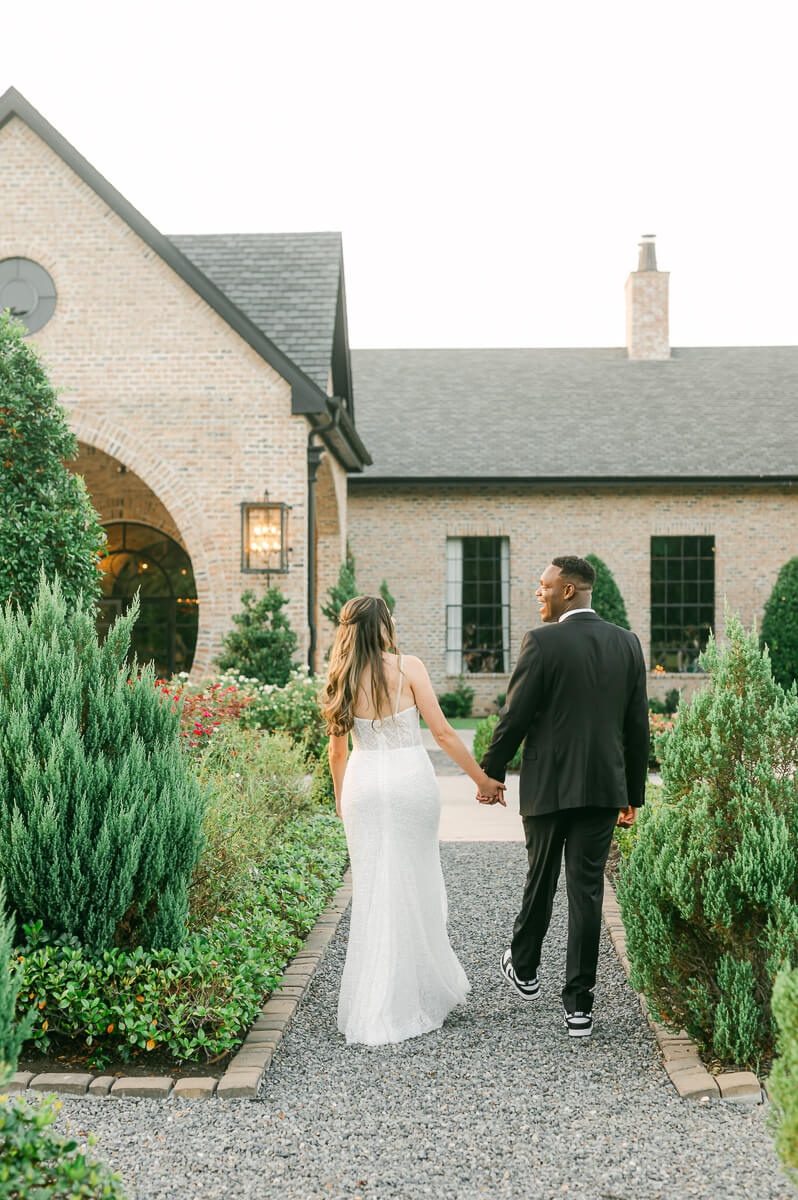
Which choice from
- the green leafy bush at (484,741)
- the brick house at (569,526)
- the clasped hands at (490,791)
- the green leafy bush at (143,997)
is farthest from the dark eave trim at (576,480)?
the green leafy bush at (143,997)

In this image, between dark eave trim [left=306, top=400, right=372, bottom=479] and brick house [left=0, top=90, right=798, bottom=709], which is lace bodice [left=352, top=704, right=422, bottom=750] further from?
→ dark eave trim [left=306, top=400, right=372, bottom=479]

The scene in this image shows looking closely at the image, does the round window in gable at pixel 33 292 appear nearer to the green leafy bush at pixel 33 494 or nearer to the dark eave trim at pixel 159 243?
the dark eave trim at pixel 159 243

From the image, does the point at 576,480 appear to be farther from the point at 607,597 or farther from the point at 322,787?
the point at 322,787

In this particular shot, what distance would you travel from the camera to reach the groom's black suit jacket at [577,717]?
3965 millimetres

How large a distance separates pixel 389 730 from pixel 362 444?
44.2 ft

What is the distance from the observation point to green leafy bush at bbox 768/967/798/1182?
7.34 ft

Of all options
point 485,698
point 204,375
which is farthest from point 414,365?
point 204,375

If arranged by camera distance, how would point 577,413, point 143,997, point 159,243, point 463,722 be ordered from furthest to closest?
point 577,413
point 463,722
point 159,243
point 143,997

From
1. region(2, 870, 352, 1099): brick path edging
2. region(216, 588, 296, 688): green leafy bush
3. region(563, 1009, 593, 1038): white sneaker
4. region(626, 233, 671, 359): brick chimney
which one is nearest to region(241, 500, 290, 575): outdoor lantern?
region(216, 588, 296, 688): green leafy bush

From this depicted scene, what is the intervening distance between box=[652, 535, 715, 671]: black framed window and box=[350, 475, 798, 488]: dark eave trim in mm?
1177

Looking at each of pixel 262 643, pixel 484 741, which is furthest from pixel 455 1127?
pixel 262 643

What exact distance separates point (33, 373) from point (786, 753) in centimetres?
740

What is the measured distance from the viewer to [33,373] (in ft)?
28.8

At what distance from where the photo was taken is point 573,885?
4.01 meters
